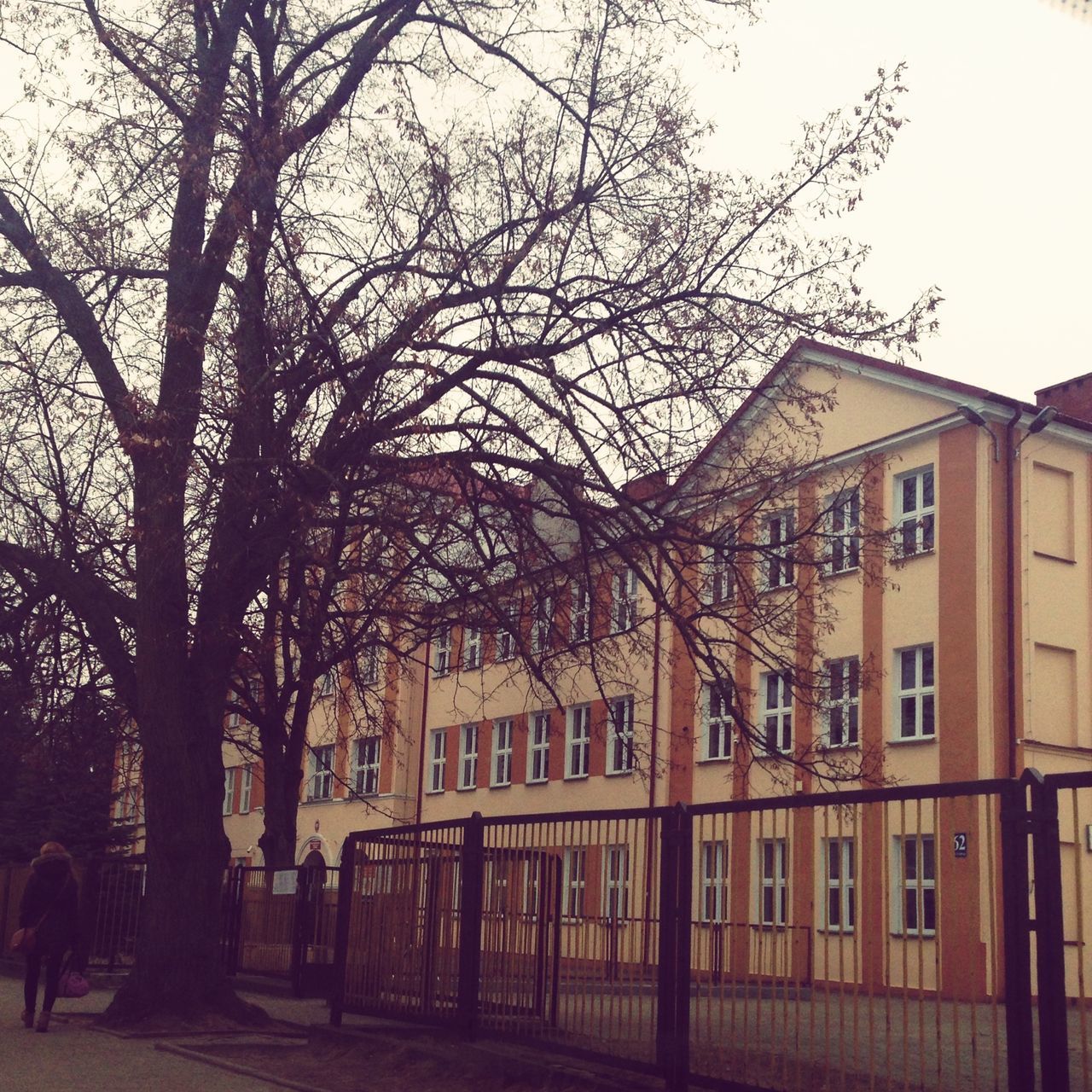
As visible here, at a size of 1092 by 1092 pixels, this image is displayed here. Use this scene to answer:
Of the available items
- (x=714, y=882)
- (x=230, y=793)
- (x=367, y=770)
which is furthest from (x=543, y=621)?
(x=230, y=793)

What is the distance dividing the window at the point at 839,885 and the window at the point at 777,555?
613 cm

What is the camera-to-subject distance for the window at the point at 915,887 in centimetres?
788

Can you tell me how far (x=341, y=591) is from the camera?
15.9 metres

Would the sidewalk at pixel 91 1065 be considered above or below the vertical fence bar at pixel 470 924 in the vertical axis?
below

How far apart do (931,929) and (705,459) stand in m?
7.60

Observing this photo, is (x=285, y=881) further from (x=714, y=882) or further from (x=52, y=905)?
(x=714, y=882)

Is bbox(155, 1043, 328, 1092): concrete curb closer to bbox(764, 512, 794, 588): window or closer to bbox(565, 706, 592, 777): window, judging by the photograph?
bbox(764, 512, 794, 588): window

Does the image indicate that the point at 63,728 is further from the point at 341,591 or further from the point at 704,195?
the point at 704,195

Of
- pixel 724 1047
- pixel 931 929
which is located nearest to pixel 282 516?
pixel 724 1047

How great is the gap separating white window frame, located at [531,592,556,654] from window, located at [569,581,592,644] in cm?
26

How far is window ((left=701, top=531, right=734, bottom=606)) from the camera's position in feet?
48.6

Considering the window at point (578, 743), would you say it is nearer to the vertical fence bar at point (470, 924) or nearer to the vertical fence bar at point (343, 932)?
the vertical fence bar at point (343, 932)

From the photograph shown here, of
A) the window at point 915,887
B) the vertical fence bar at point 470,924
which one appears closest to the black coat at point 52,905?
the vertical fence bar at point 470,924

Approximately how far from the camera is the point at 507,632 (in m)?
15.1
